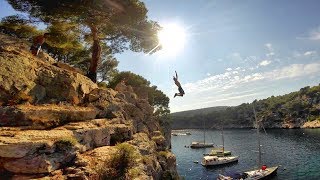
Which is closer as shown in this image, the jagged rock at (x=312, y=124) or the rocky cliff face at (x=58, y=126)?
the rocky cliff face at (x=58, y=126)

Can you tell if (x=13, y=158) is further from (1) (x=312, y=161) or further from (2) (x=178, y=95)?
(1) (x=312, y=161)

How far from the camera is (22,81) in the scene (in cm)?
1855

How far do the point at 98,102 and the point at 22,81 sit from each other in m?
5.73

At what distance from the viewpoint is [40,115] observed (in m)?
17.0

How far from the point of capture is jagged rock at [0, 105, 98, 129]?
1595 cm

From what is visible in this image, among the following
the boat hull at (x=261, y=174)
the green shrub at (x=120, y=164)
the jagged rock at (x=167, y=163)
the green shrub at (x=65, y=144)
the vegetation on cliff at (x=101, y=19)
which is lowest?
the boat hull at (x=261, y=174)

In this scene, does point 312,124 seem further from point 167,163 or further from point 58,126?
point 58,126

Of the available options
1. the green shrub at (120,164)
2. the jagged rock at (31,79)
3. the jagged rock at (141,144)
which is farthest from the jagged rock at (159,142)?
the green shrub at (120,164)

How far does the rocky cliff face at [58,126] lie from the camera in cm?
1324

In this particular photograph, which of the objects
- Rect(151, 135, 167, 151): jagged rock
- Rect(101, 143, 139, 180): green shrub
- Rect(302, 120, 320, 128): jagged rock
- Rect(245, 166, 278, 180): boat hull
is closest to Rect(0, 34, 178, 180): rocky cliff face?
Rect(101, 143, 139, 180): green shrub

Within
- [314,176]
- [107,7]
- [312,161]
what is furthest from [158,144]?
[312,161]

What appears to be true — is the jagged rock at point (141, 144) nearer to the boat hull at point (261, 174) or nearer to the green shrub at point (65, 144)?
the green shrub at point (65, 144)

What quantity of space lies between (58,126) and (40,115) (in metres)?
1.18

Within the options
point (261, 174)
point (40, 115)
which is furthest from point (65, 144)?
point (261, 174)
